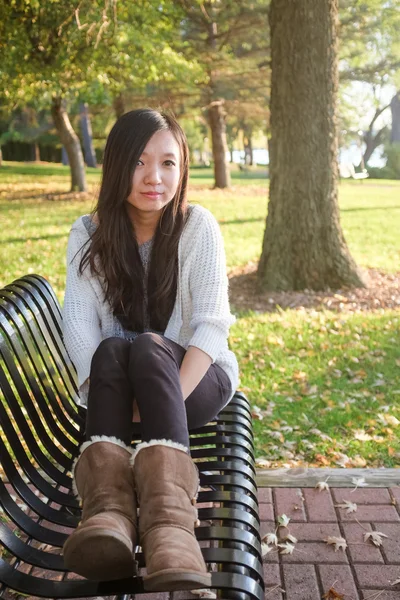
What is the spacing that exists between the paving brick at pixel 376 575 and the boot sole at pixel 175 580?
1215 mm

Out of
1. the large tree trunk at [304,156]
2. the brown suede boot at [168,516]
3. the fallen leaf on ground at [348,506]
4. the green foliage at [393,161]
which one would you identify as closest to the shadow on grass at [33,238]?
the large tree trunk at [304,156]

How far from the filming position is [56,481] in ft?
8.62

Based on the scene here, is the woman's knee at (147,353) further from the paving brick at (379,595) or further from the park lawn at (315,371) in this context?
the paving brick at (379,595)

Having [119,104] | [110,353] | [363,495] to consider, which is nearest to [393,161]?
[119,104]

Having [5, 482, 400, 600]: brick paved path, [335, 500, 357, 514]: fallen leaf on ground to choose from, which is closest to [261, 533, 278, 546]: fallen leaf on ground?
[5, 482, 400, 600]: brick paved path

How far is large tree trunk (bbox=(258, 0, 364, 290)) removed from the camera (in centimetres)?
730

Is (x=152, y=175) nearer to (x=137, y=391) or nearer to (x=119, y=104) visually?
(x=137, y=391)

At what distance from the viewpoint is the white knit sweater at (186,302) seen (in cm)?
288

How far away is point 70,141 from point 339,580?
1793 centimetres

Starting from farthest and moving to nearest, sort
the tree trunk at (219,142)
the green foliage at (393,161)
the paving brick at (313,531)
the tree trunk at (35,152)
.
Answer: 1. the tree trunk at (35,152)
2. the green foliage at (393,161)
3. the tree trunk at (219,142)
4. the paving brick at (313,531)

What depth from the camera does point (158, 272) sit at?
3072 mm

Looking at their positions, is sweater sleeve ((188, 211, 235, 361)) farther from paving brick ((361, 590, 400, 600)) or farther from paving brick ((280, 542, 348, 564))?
paving brick ((361, 590, 400, 600))

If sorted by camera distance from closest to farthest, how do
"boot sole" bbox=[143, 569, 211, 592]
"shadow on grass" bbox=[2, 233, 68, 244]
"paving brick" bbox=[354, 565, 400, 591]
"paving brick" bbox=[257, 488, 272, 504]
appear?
"boot sole" bbox=[143, 569, 211, 592] < "paving brick" bbox=[354, 565, 400, 591] < "paving brick" bbox=[257, 488, 272, 504] < "shadow on grass" bbox=[2, 233, 68, 244]

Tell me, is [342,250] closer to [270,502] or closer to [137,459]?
[270,502]
